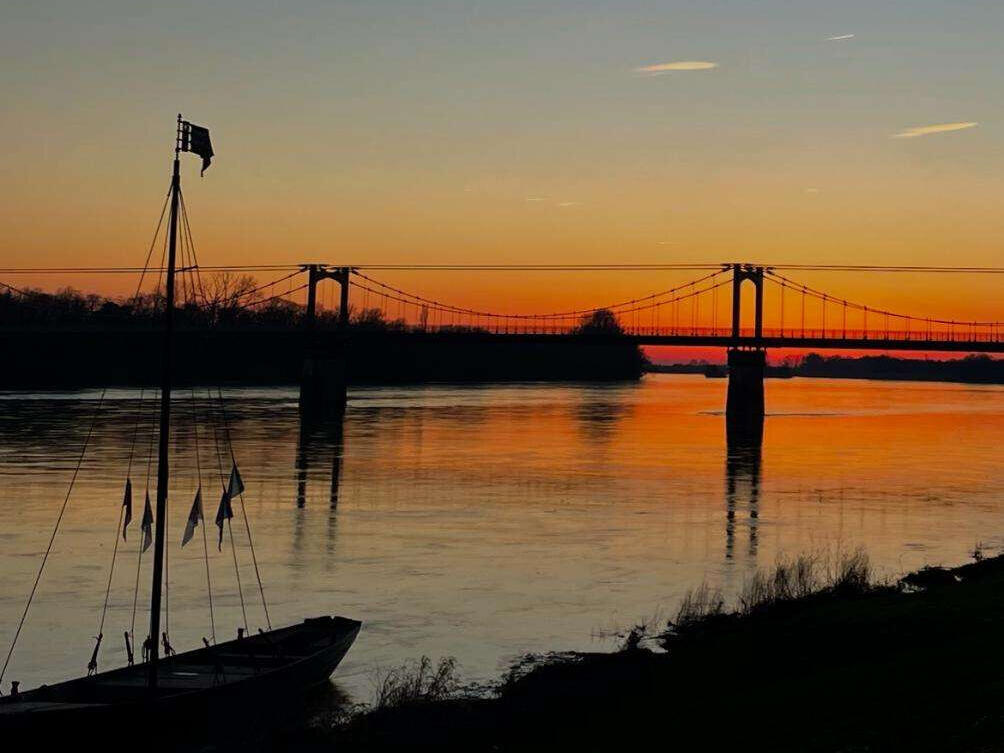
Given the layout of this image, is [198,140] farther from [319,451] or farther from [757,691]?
[319,451]

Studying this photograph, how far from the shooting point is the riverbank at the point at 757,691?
61.6 ft

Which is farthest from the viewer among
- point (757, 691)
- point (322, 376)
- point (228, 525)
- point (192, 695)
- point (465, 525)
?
point (322, 376)

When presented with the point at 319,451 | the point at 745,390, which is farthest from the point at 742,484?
the point at 745,390

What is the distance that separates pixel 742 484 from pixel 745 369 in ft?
296

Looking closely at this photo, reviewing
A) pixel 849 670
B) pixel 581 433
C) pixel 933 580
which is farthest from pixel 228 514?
pixel 581 433

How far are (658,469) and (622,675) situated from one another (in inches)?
2286

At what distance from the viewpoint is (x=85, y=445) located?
8975cm

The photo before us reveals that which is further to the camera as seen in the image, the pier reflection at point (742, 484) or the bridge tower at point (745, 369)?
the bridge tower at point (745, 369)

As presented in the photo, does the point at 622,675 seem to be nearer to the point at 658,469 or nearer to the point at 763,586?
the point at 763,586

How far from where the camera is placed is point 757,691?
2267 centimetres

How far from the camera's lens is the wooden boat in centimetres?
2111

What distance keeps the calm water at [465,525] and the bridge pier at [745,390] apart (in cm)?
3252

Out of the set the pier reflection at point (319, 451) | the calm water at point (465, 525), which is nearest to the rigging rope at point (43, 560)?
the calm water at point (465, 525)

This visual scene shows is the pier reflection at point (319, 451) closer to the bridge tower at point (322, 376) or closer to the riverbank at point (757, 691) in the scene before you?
the bridge tower at point (322, 376)
